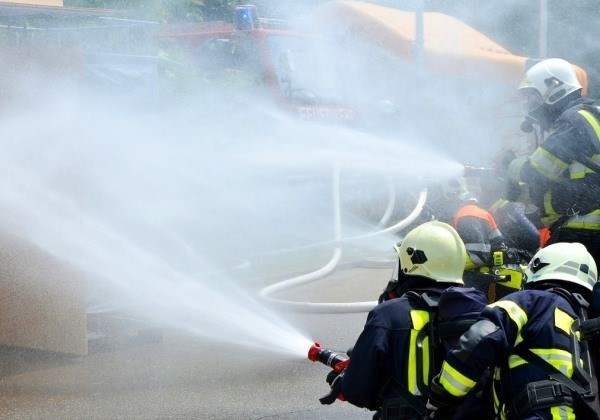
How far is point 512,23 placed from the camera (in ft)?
55.6

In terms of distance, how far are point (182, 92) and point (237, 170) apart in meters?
1.11

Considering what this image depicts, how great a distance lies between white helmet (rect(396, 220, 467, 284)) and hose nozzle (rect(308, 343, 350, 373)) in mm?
407

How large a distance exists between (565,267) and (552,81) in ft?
6.61

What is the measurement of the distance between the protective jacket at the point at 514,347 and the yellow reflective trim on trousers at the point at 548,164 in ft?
5.73

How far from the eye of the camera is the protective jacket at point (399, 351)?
3223 mm

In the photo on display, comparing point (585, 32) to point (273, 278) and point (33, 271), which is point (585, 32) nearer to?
point (273, 278)

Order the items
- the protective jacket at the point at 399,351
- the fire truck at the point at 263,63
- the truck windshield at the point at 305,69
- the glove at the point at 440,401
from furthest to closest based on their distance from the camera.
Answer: the truck windshield at the point at 305,69
the fire truck at the point at 263,63
the protective jacket at the point at 399,351
the glove at the point at 440,401

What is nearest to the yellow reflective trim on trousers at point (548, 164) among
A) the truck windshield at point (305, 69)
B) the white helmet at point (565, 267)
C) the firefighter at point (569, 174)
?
the firefighter at point (569, 174)

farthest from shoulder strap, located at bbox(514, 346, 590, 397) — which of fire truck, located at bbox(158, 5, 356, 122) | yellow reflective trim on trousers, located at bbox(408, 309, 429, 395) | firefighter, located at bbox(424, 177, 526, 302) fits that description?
fire truck, located at bbox(158, 5, 356, 122)

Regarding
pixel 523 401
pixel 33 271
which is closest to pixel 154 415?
pixel 33 271

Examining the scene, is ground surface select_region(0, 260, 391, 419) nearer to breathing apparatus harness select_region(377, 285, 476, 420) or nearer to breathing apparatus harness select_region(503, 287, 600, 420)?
breathing apparatus harness select_region(377, 285, 476, 420)

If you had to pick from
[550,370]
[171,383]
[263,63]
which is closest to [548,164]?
[550,370]

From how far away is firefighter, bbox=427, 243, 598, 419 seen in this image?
9.27 feet

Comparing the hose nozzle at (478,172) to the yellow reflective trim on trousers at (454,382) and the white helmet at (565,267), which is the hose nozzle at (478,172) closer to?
the white helmet at (565,267)
